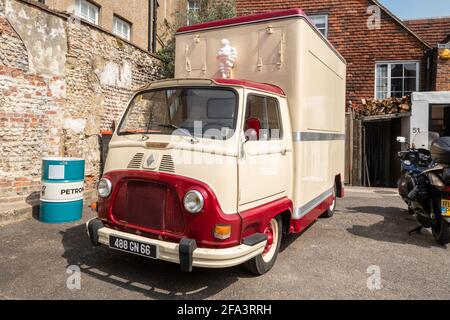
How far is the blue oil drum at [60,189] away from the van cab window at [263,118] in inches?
134

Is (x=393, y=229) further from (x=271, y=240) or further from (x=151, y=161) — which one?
(x=151, y=161)

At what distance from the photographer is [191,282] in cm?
385

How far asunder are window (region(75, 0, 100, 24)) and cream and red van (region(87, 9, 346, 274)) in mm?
6540

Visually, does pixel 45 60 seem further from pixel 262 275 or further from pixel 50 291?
pixel 262 275

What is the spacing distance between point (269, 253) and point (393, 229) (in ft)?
10.4

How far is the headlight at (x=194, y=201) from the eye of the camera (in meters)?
3.34

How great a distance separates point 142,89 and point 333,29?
440 inches

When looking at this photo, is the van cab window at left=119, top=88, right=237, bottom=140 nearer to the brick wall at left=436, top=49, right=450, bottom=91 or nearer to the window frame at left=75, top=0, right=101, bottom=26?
the window frame at left=75, top=0, right=101, bottom=26

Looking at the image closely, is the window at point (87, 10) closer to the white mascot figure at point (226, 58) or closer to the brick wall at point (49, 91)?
the brick wall at point (49, 91)

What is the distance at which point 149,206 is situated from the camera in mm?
3631

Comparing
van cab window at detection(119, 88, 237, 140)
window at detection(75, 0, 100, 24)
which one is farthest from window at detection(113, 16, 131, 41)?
van cab window at detection(119, 88, 237, 140)

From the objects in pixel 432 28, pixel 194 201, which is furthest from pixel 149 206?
pixel 432 28
